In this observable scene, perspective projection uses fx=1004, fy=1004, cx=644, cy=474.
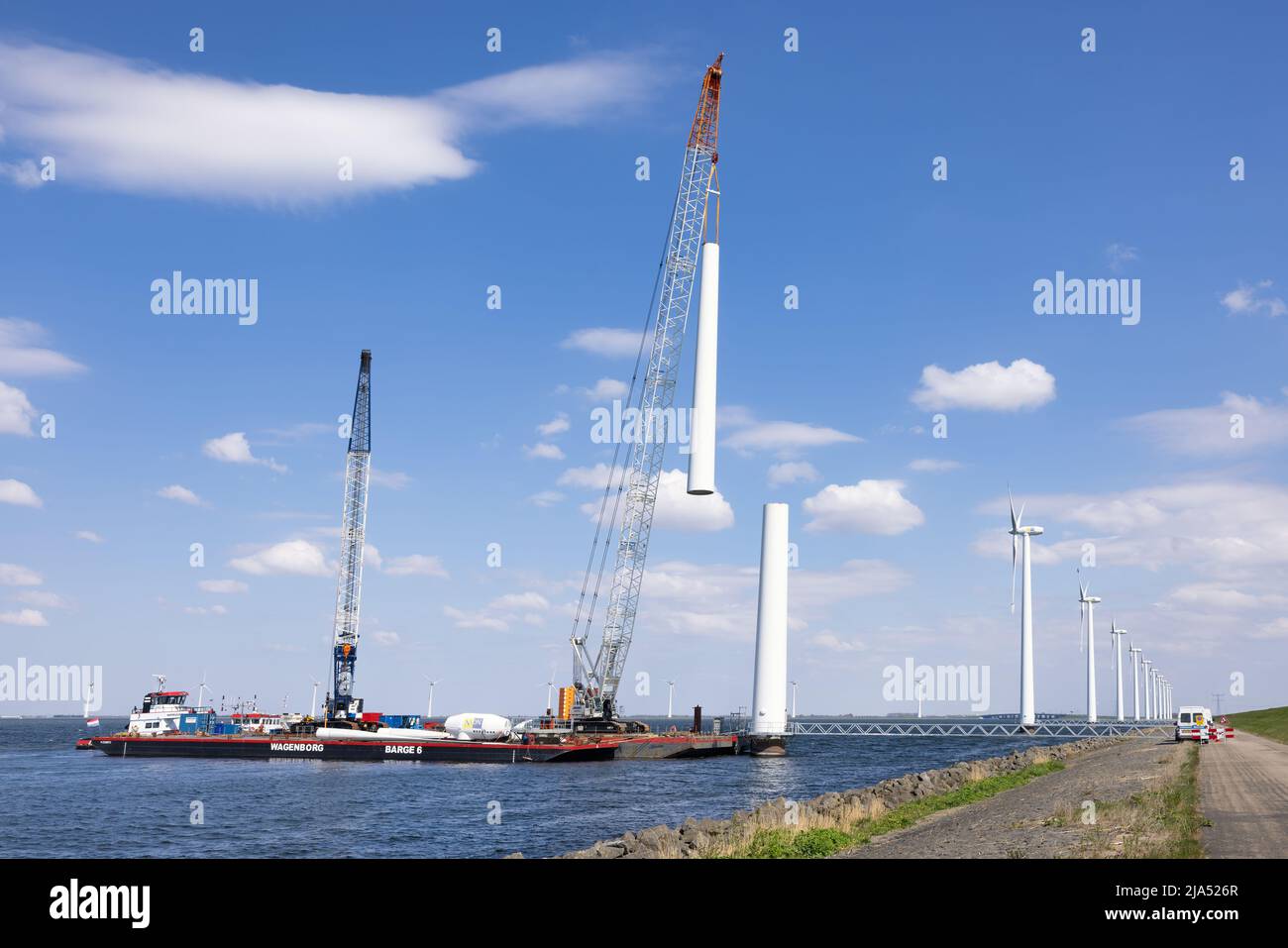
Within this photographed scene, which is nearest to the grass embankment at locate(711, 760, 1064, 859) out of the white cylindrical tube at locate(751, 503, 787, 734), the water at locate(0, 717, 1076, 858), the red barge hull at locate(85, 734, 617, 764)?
the water at locate(0, 717, 1076, 858)

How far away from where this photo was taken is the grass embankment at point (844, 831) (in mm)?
35375

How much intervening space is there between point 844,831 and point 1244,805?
17921 mm

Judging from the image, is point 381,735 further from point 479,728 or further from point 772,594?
point 772,594

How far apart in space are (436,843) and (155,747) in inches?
4919

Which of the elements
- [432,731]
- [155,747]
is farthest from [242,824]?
[155,747]

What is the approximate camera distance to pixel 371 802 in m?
85.9

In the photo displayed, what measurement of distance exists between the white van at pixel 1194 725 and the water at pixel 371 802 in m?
32.4

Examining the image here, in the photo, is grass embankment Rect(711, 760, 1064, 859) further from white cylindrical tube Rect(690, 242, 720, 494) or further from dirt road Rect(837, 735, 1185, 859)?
white cylindrical tube Rect(690, 242, 720, 494)

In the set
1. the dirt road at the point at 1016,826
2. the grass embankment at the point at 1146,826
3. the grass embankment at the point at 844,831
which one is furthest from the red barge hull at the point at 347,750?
the grass embankment at the point at 1146,826

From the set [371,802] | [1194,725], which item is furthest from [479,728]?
[1194,725]

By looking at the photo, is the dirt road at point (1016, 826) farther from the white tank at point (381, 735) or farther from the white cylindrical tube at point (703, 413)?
the white tank at point (381, 735)
